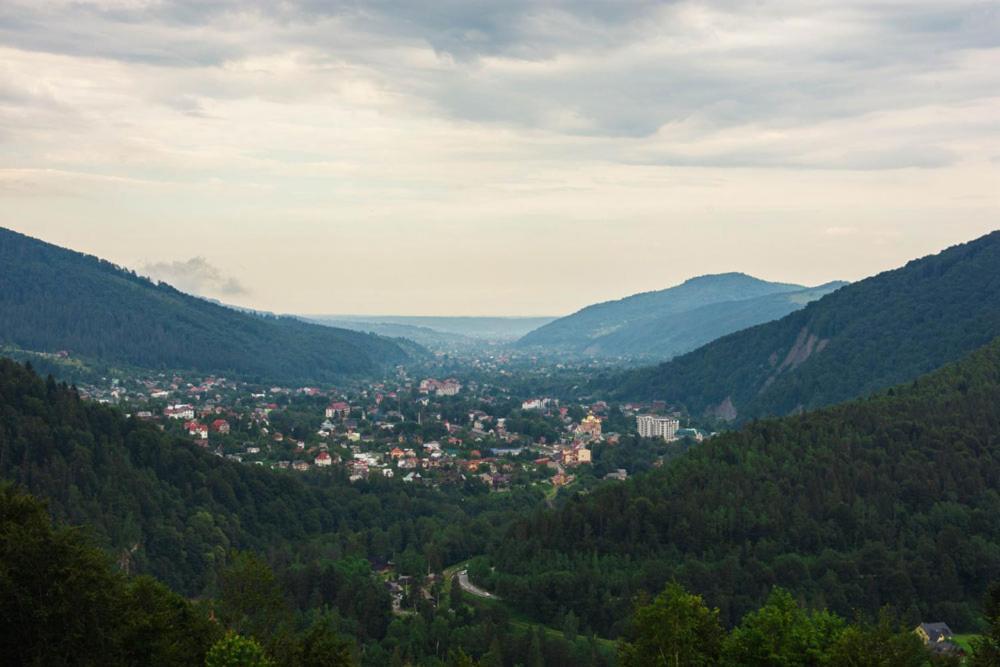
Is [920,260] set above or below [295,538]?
above

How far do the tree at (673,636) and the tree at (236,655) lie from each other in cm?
1004

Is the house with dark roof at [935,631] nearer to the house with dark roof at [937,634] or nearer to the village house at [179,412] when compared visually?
the house with dark roof at [937,634]

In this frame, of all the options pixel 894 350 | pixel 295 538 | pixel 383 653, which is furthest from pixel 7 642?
pixel 894 350

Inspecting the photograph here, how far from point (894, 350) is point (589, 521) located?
97646mm

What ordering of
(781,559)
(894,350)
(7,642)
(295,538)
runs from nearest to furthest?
(7,642) → (781,559) → (295,538) → (894,350)

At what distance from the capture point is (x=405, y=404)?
16438 cm

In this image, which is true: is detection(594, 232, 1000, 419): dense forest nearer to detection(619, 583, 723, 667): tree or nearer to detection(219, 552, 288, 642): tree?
detection(619, 583, 723, 667): tree

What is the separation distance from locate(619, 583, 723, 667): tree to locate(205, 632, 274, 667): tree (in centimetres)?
1004

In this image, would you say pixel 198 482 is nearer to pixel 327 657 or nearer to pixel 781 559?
pixel 781 559

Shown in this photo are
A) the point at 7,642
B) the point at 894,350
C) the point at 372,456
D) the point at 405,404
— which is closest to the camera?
the point at 7,642

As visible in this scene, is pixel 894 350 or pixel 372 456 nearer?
pixel 372 456

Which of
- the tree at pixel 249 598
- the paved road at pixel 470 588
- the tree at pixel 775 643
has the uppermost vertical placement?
the tree at pixel 775 643

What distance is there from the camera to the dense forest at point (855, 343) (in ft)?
454

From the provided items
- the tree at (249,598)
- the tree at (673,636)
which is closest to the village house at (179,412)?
the tree at (249,598)
